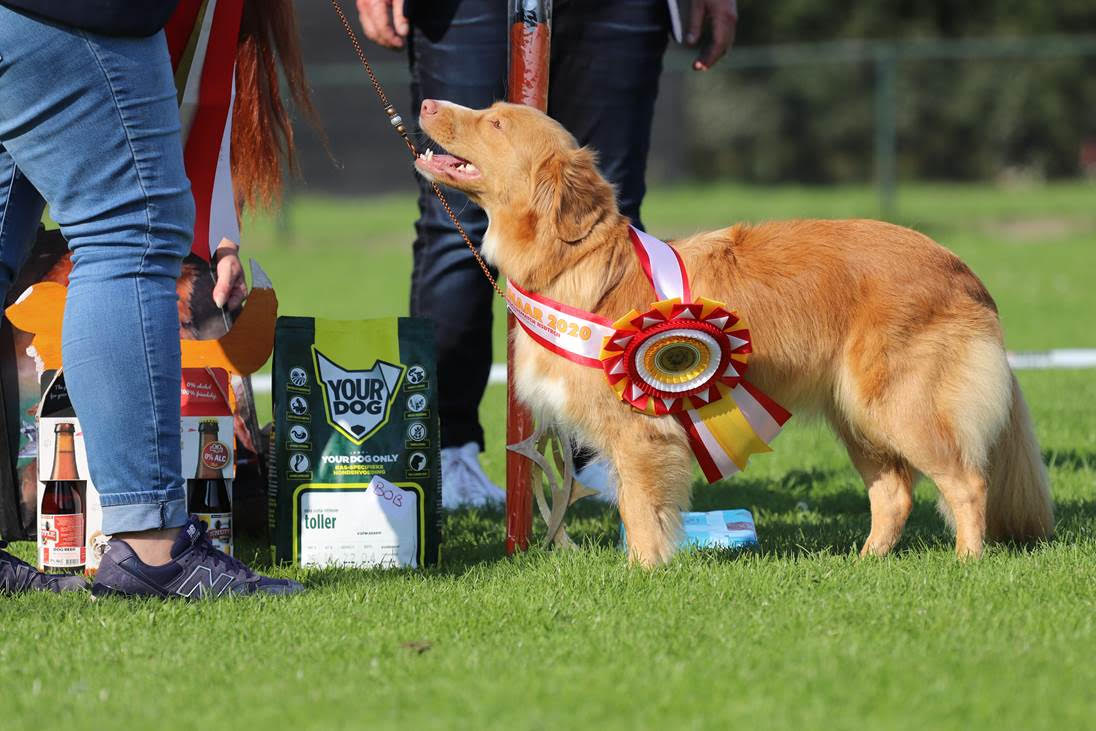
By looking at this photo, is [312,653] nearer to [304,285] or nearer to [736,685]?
[736,685]

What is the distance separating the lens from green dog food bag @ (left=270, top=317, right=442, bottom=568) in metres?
3.76

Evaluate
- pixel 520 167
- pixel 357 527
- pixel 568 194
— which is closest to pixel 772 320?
pixel 568 194

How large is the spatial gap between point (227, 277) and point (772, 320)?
1.65m

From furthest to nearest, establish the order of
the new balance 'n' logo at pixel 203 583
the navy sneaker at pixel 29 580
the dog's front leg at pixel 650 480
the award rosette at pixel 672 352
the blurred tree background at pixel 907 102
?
the blurred tree background at pixel 907 102 < the dog's front leg at pixel 650 480 < the award rosette at pixel 672 352 < the navy sneaker at pixel 29 580 < the new balance 'n' logo at pixel 203 583

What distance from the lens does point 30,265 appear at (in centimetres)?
401

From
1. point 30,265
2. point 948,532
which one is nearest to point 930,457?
point 948,532

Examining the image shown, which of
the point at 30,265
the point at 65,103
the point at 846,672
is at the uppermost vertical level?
the point at 65,103

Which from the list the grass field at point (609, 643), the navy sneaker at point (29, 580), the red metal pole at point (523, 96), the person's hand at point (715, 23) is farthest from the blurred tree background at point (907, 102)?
the navy sneaker at point (29, 580)

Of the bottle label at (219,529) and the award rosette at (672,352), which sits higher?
the award rosette at (672,352)

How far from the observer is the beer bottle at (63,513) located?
3.68m

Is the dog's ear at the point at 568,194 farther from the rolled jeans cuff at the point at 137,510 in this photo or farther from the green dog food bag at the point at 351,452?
the rolled jeans cuff at the point at 137,510

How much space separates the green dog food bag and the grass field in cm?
14

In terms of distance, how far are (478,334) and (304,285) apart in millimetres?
8753

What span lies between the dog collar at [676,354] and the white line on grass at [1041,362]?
12.0 feet
